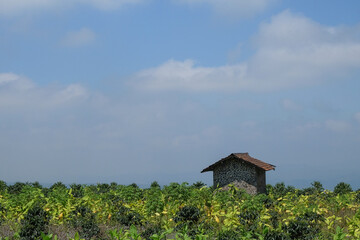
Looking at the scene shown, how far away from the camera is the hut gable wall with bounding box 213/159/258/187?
23.6m

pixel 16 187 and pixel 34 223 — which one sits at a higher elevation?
pixel 16 187

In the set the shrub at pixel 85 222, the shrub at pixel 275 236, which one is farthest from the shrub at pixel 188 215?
the shrub at pixel 275 236

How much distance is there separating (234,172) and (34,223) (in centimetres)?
1491

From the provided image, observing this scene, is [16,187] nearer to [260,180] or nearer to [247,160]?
[247,160]

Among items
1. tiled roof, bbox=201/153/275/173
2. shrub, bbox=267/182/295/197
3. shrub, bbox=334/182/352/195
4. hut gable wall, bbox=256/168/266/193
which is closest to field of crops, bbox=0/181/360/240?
tiled roof, bbox=201/153/275/173

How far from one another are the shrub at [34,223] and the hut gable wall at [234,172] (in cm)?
1418

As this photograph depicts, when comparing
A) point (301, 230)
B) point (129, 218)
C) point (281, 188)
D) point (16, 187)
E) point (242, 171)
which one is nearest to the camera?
point (301, 230)

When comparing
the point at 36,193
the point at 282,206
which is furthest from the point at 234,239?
the point at 36,193

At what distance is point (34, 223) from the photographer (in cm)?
1055

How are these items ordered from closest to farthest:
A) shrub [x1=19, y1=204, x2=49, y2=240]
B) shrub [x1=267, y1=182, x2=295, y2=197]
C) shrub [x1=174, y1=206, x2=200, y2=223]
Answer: shrub [x1=19, y1=204, x2=49, y2=240]
shrub [x1=174, y1=206, x2=200, y2=223]
shrub [x1=267, y1=182, x2=295, y2=197]

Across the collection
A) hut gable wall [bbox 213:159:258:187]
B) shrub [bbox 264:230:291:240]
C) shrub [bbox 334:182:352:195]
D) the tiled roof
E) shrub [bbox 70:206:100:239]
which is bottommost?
shrub [bbox 264:230:291:240]

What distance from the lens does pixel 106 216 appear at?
40.5ft

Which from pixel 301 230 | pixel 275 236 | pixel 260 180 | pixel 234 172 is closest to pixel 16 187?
pixel 234 172

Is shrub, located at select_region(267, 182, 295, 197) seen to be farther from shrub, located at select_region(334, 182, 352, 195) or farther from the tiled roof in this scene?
shrub, located at select_region(334, 182, 352, 195)
